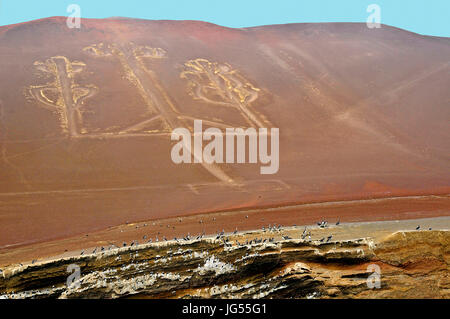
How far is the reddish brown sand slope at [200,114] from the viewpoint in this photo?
1305cm

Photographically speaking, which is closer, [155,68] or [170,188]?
[170,188]

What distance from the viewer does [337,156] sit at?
1755 cm

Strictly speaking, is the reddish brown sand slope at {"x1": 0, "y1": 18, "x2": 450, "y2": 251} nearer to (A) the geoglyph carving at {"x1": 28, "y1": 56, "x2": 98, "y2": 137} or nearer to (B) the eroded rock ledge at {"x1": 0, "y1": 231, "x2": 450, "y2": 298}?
(A) the geoglyph carving at {"x1": 28, "y1": 56, "x2": 98, "y2": 137}

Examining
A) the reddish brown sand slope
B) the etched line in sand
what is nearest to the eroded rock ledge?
the reddish brown sand slope

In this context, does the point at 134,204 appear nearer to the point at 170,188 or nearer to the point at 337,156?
the point at 170,188

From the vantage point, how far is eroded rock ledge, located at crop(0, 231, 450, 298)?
20.2 feet

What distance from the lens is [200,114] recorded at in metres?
20.9

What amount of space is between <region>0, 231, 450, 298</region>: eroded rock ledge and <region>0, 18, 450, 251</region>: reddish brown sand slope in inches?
152

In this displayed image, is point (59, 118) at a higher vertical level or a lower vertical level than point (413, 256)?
higher

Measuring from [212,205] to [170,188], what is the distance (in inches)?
101

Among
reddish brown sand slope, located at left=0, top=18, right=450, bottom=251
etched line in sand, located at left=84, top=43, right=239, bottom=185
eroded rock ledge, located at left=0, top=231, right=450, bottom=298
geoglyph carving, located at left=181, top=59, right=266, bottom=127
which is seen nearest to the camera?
eroded rock ledge, located at left=0, top=231, right=450, bottom=298

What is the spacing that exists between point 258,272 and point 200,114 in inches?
604

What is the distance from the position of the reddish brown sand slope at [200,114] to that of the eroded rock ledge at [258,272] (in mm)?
3858
